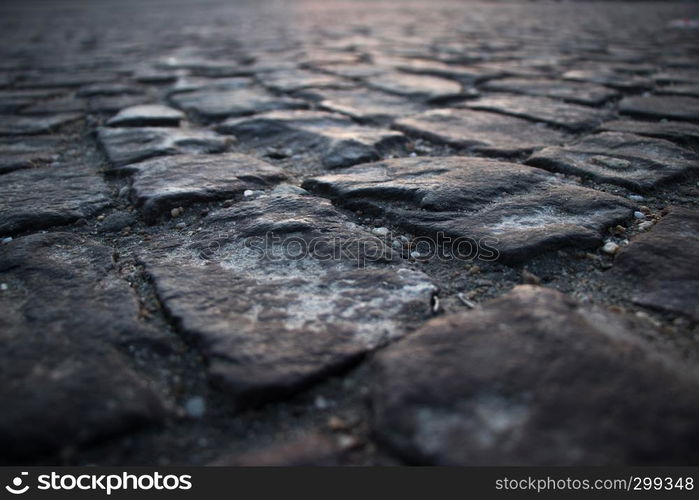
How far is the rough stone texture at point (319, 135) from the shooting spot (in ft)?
6.43

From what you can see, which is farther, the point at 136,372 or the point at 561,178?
the point at 561,178

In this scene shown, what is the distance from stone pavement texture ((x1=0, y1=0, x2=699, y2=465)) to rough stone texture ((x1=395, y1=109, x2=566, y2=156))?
0.02 metres

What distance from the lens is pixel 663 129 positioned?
2.09 m

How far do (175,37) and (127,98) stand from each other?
13.9ft

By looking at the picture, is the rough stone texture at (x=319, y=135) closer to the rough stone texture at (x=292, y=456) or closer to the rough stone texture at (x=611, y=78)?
the rough stone texture at (x=292, y=456)

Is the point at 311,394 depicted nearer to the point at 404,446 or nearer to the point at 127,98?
the point at 404,446

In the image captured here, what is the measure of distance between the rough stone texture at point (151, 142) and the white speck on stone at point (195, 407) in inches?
52.5

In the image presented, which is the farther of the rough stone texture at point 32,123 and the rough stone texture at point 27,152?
the rough stone texture at point 32,123

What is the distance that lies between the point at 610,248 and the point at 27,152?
2195mm

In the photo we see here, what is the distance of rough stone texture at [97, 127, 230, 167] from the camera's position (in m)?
1.99

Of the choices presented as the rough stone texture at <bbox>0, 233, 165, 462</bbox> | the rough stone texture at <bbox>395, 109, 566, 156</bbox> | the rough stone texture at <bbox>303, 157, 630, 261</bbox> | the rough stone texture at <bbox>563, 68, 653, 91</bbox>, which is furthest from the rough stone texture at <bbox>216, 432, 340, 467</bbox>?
the rough stone texture at <bbox>563, 68, 653, 91</bbox>

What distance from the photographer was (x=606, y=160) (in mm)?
1781

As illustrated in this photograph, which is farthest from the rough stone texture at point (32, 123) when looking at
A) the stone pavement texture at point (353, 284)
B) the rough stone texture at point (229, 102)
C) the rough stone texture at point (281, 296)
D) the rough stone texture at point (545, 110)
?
the rough stone texture at point (545, 110)

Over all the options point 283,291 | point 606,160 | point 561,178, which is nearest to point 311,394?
point 283,291
